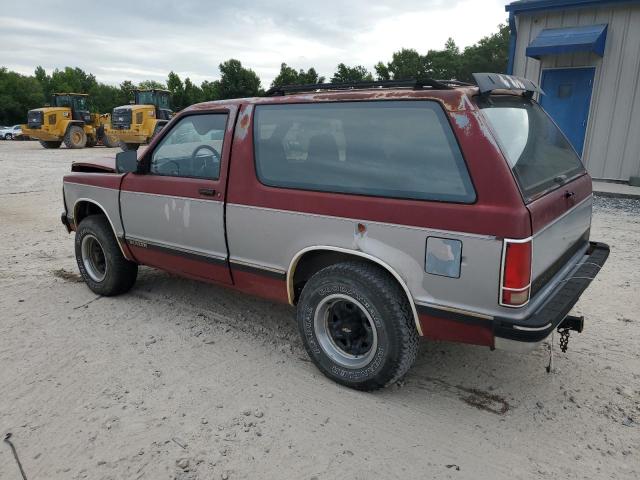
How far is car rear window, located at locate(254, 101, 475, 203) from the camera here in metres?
2.62

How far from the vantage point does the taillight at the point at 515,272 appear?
2.36 m

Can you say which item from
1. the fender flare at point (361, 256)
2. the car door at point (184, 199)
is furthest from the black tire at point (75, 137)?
the fender flare at point (361, 256)

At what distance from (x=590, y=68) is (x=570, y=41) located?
2.93 feet

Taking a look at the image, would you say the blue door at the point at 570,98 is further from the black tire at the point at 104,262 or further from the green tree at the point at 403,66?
the green tree at the point at 403,66

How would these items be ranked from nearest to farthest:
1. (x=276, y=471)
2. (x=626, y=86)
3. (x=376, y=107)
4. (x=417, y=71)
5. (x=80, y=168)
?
(x=276, y=471)
(x=376, y=107)
(x=80, y=168)
(x=626, y=86)
(x=417, y=71)

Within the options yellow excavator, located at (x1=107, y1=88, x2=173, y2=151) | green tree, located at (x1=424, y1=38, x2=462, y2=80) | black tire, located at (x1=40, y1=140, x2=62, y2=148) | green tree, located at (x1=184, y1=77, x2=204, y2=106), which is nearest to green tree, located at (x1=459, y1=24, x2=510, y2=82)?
green tree, located at (x1=424, y1=38, x2=462, y2=80)

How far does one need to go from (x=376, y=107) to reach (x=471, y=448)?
197 centimetres

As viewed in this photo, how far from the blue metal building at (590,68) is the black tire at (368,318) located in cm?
887

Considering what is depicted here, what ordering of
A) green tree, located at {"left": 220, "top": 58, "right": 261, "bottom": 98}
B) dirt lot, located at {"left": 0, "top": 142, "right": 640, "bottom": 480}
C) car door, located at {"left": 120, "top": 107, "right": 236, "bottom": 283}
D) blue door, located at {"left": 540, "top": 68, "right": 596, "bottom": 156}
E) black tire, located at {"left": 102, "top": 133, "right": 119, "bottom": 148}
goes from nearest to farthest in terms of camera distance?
dirt lot, located at {"left": 0, "top": 142, "right": 640, "bottom": 480} < car door, located at {"left": 120, "top": 107, "right": 236, "bottom": 283} < blue door, located at {"left": 540, "top": 68, "right": 596, "bottom": 156} < black tire, located at {"left": 102, "top": 133, "right": 119, "bottom": 148} < green tree, located at {"left": 220, "top": 58, "right": 261, "bottom": 98}

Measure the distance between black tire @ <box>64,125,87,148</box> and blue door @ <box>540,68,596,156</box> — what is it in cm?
2175


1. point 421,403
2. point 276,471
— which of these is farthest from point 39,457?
point 421,403

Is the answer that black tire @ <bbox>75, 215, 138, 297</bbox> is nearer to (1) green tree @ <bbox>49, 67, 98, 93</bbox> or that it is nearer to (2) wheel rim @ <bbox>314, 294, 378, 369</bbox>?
(2) wheel rim @ <bbox>314, 294, 378, 369</bbox>

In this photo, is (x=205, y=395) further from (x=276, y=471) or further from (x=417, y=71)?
(x=417, y=71)

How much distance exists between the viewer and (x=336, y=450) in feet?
8.38
